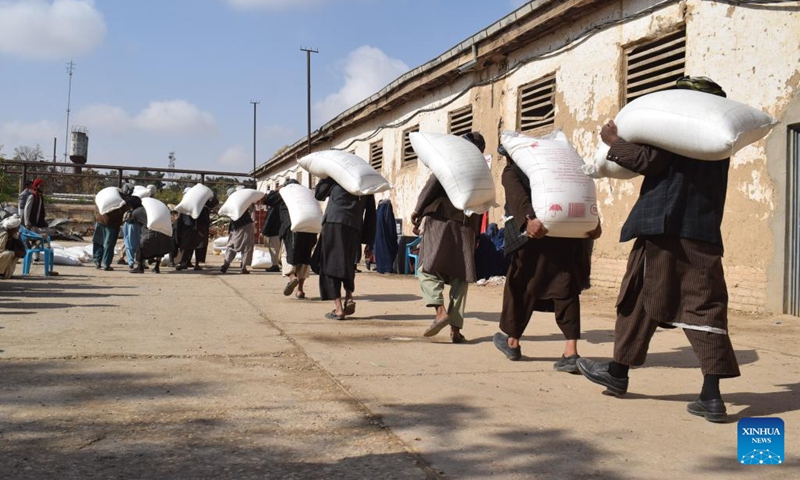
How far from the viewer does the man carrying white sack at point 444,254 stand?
507cm

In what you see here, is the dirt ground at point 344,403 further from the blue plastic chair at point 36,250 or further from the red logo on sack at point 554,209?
the blue plastic chair at point 36,250

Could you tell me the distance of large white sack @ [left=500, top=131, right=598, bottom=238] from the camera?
158 inches

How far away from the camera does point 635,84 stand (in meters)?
8.71

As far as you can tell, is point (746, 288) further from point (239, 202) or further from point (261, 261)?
point (261, 261)

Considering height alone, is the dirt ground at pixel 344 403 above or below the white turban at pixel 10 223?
below

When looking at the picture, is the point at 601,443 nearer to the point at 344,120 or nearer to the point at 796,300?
the point at 796,300

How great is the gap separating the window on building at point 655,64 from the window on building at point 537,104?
1646 millimetres

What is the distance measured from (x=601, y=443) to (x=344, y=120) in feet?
60.7

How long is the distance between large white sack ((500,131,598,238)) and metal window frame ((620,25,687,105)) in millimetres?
4372

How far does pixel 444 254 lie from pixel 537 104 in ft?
21.6

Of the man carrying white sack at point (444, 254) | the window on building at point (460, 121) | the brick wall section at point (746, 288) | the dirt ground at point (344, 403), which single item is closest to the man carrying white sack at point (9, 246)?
the dirt ground at point (344, 403)

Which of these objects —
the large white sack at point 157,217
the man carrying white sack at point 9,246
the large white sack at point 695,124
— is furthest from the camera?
the large white sack at point 157,217

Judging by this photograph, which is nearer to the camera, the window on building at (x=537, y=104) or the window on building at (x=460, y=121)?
the window on building at (x=537, y=104)

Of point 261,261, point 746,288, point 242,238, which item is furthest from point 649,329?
point 261,261
